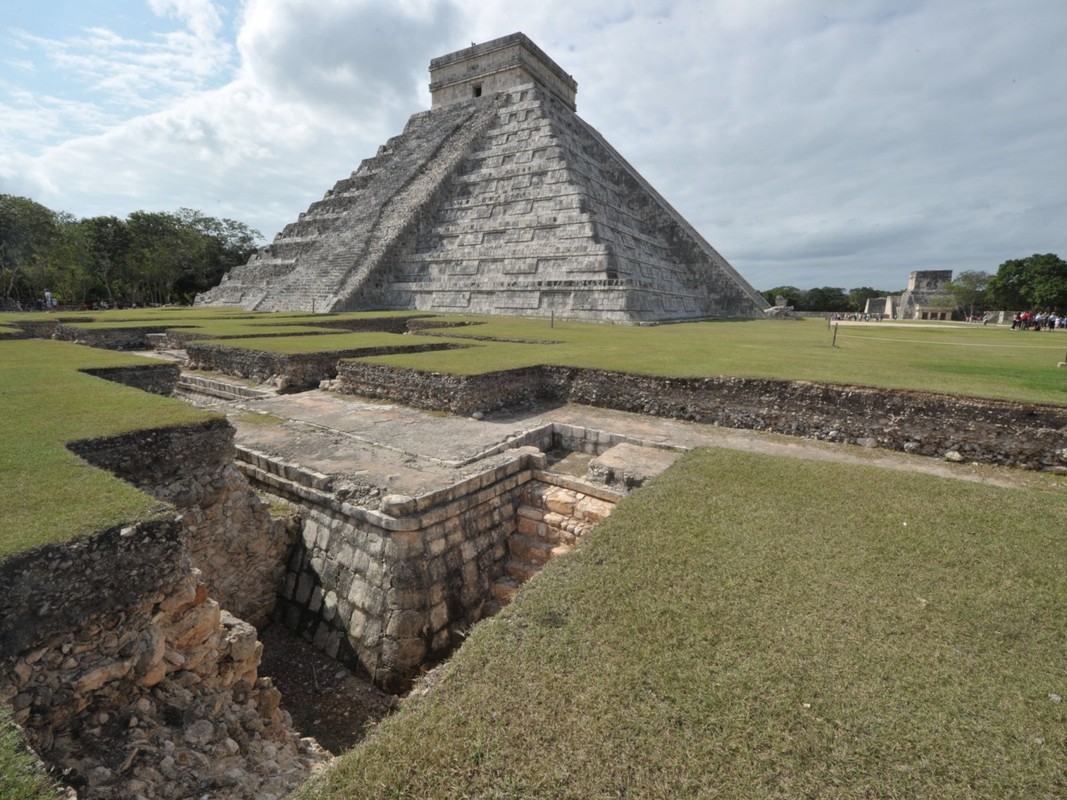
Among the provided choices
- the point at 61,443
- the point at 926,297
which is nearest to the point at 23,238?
the point at 61,443

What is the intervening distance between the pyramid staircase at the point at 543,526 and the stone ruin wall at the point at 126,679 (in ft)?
9.84

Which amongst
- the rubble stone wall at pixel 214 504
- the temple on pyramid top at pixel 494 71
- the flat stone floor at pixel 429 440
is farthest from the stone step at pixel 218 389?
the temple on pyramid top at pixel 494 71

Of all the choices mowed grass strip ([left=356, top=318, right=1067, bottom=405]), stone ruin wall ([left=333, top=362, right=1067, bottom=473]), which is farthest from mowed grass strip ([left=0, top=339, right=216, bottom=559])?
mowed grass strip ([left=356, top=318, right=1067, bottom=405])

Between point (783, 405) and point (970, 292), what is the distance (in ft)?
178

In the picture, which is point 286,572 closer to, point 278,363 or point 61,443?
point 61,443

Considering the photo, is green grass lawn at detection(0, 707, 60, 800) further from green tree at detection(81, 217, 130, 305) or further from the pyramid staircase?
green tree at detection(81, 217, 130, 305)

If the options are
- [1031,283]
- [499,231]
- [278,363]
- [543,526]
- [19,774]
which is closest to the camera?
[19,774]

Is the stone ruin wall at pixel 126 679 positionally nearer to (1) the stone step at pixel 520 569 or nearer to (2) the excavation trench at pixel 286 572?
(2) the excavation trench at pixel 286 572

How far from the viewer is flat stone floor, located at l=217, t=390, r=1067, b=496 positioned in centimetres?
621

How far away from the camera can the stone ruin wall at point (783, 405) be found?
6.62m

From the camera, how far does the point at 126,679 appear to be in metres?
2.90

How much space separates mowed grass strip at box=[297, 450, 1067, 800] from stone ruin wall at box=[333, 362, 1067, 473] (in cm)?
310

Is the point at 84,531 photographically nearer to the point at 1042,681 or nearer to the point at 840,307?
the point at 1042,681

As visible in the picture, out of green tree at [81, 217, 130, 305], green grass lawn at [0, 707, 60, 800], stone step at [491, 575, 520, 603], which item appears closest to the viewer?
green grass lawn at [0, 707, 60, 800]
